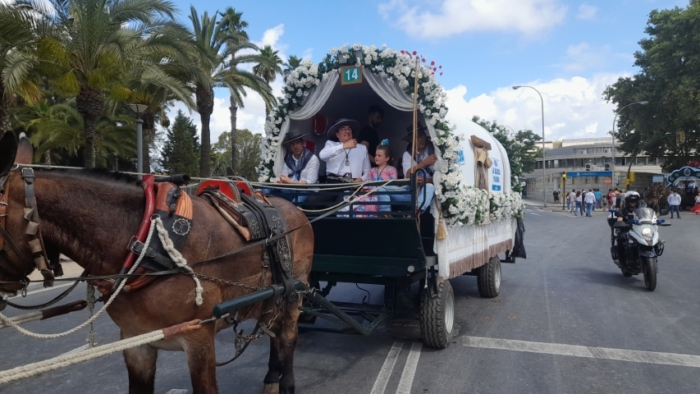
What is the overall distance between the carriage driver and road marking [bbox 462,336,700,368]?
102 inches

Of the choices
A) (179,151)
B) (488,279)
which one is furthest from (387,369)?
(179,151)

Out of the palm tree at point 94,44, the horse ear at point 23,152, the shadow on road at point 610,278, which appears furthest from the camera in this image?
the palm tree at point 94,44

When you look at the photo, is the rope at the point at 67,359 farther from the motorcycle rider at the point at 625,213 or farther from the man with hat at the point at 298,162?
the motorcycle rider at the point at 625,213

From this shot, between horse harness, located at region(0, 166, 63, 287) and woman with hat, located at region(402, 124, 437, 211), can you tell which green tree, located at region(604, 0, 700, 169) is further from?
horse harness, located at region(0, 166, 63, 287)

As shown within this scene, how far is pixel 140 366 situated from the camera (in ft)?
9.71

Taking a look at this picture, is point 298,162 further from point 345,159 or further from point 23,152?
point 23,152

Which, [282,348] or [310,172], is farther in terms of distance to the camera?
[310,172]

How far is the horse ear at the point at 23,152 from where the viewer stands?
2.56 meters

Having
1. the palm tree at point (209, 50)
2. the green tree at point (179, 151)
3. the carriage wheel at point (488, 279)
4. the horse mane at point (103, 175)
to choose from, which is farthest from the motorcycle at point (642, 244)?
the green tree at point (179, 151)

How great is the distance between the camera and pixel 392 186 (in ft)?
16.3

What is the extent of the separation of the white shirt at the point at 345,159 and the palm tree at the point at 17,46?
29.2 feet

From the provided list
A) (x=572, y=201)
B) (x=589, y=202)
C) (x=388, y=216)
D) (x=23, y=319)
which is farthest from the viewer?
(x=572, y=201)

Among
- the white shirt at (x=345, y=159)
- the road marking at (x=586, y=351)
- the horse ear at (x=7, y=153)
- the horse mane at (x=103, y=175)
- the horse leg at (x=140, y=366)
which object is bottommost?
the road marking at (x=586, y=351)

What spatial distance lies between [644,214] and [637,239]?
56 cm
